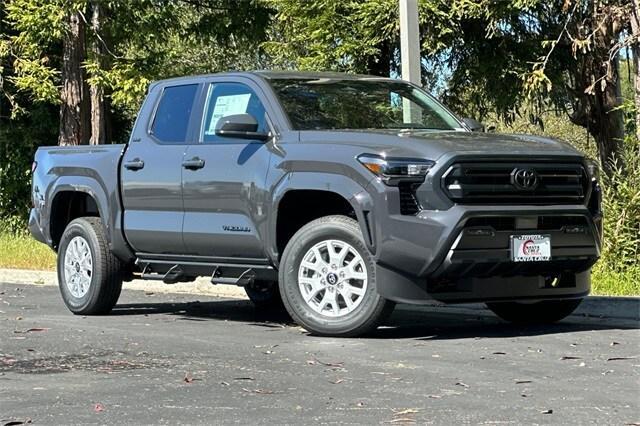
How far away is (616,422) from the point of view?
5.87 metres

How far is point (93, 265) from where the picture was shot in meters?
11.1

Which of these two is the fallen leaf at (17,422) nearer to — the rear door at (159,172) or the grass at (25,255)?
the rear door at (159,172)

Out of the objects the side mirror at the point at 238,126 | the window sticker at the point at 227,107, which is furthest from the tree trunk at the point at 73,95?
the side mirror at the point at 238,126

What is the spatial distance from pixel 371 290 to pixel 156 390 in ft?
7.77

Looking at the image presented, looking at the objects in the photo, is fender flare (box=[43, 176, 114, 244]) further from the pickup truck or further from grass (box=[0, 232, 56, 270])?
grass (box=[0, 232, 56, 270])

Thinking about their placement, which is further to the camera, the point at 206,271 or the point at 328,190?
the point at 206,271

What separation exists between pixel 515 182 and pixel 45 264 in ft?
31.3

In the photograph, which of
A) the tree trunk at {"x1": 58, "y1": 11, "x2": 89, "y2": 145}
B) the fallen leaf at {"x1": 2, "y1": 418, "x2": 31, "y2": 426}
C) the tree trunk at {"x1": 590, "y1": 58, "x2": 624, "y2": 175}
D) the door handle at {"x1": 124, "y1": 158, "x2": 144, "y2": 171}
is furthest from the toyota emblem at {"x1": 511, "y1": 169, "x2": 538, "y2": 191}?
the tree trunk at {"x1": 58, "y1": 11, "x2": 89, "y2": 145}

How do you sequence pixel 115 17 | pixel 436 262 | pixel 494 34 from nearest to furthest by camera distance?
1. pixel 436 262
2. pixel 494 34
3. pixel 115 17

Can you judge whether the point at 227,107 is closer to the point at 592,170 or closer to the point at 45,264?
the point at 592,170

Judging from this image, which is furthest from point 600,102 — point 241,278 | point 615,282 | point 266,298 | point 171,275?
point 241,278

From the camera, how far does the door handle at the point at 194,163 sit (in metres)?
9.96

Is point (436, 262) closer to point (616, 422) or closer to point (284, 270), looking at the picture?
point (284, 270)

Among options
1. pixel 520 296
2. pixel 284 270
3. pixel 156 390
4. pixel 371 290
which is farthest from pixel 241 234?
pixel 156 390
